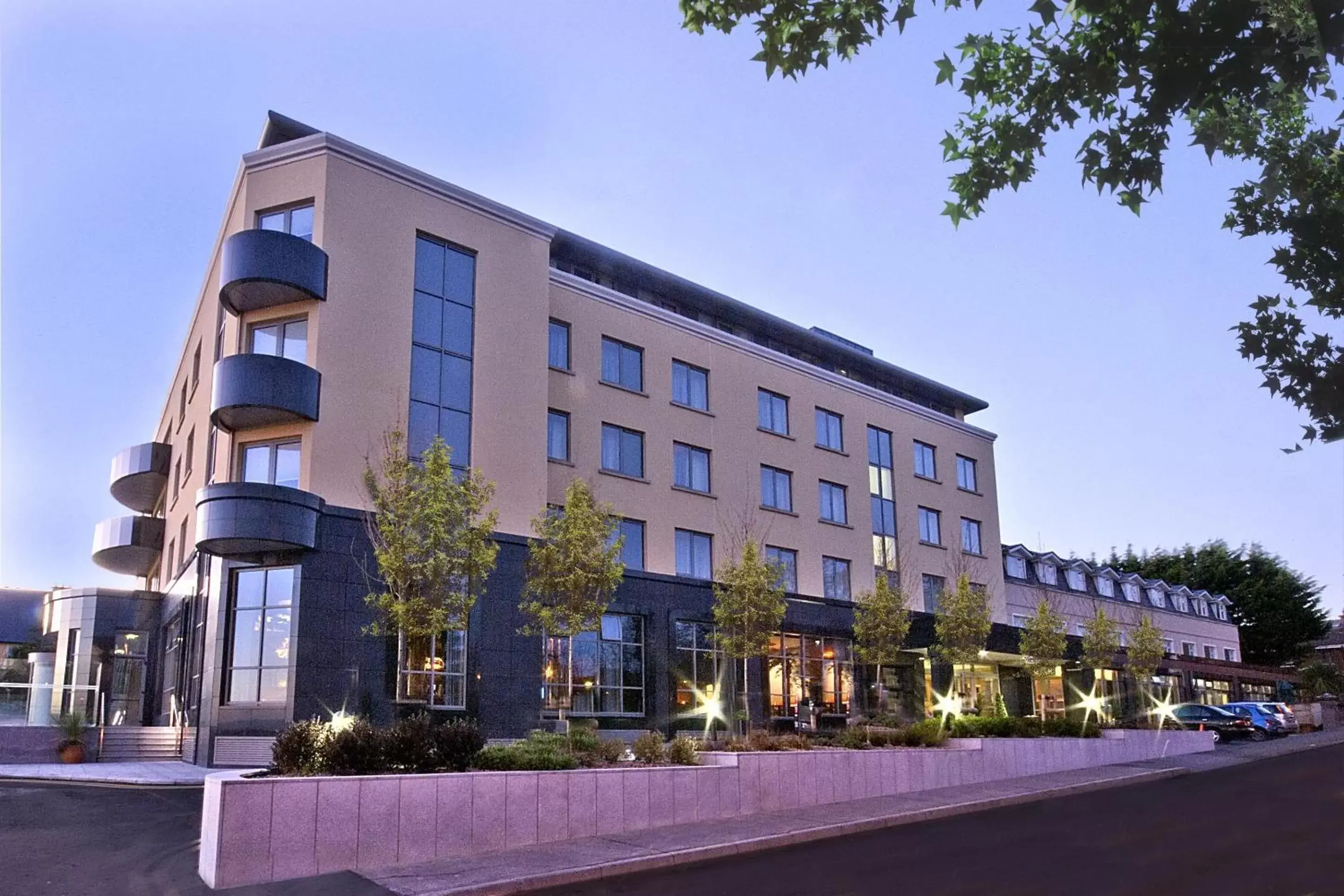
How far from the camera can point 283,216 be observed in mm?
30453

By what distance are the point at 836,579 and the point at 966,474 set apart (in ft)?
38.6

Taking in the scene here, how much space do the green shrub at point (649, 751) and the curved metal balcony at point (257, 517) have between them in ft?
38.3

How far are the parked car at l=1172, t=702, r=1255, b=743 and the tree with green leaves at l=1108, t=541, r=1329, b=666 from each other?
3537 cm

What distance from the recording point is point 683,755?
18.7 m

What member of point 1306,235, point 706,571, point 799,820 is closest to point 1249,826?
point 799,820

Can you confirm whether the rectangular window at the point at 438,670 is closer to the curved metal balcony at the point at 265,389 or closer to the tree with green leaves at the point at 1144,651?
the curved metal balcony at the point at 265,389

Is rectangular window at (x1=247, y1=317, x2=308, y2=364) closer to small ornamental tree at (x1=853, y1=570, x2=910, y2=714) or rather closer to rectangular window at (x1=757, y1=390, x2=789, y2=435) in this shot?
rectangular window at (x1=757, y1=390, x2=789, y2=435)

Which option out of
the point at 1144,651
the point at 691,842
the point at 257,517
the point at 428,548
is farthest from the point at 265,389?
the point at 1144,651

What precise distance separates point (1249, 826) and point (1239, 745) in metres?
28.3

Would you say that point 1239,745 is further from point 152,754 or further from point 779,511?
point 152,754

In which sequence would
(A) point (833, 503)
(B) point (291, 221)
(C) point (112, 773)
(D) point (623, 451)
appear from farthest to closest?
(A) point (833, 503) < (D) point (623, 451) < (B) point (291, 221) < (C) point (112, 773)

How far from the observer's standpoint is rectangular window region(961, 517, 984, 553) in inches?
1976

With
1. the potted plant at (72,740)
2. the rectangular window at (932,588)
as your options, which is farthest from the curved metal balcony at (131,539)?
the rectangular window at (932,588)

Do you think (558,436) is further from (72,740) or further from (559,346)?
(72,740)
